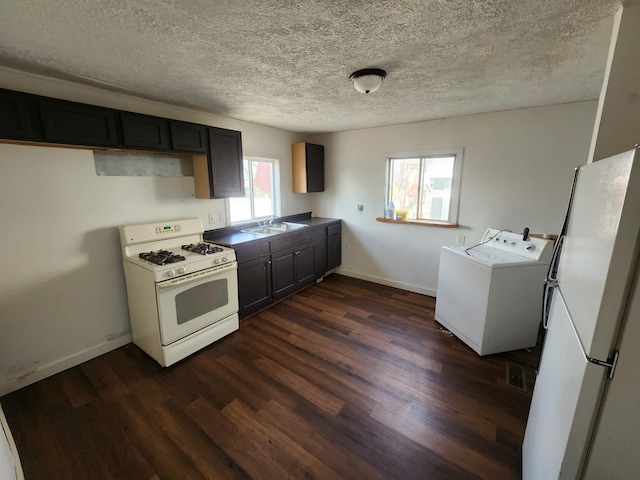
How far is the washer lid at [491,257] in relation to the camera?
2246mm

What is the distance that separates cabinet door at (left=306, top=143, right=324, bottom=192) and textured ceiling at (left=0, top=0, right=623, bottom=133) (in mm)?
1580

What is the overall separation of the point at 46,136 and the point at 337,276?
3683 mm

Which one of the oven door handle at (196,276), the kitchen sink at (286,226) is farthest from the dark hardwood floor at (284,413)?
the kitchen sink at (286,226)

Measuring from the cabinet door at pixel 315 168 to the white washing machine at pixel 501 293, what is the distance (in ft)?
7.64

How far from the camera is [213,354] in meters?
2.43

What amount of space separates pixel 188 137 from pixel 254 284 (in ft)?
5.52

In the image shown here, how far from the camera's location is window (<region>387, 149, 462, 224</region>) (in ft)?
10.9

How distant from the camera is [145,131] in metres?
2.31

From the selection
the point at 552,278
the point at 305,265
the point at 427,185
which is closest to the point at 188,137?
the point at 305,265

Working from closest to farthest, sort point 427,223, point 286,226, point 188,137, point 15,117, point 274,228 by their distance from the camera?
point 15,117, point 188,137, point 427,223, point 274,228, point 286,226

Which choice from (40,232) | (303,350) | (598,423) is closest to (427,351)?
(303,350)

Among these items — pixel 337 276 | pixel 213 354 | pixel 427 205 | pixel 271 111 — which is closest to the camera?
pixel 213 354

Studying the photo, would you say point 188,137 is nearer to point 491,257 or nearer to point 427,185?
point 427,185

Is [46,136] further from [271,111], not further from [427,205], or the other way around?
[427,205]
